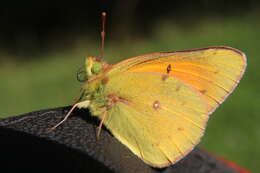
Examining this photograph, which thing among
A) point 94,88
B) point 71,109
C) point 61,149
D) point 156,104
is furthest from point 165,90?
point 61,149

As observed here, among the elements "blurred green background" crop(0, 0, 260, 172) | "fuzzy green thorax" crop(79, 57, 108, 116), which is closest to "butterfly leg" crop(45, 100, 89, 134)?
"fuzzy green thorax" crop(79, 57, 108, 116)

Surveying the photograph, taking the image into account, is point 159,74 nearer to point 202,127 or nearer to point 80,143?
point 202,127

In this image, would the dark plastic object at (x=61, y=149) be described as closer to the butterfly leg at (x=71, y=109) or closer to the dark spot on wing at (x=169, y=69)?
the butterfly leg at (x=71, y=109)

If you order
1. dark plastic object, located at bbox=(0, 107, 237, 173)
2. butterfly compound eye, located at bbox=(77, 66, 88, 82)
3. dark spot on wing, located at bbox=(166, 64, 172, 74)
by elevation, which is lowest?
dark plastic object, located at bbox=(0, 107, 237, 173)

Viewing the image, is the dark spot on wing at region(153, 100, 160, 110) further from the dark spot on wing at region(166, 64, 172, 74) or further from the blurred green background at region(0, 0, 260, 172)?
the blurred green background at region(0, 0, 260, 172)

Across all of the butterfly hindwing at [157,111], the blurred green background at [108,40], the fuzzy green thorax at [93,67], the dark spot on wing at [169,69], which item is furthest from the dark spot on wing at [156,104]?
the blurred green background at [108,40]
